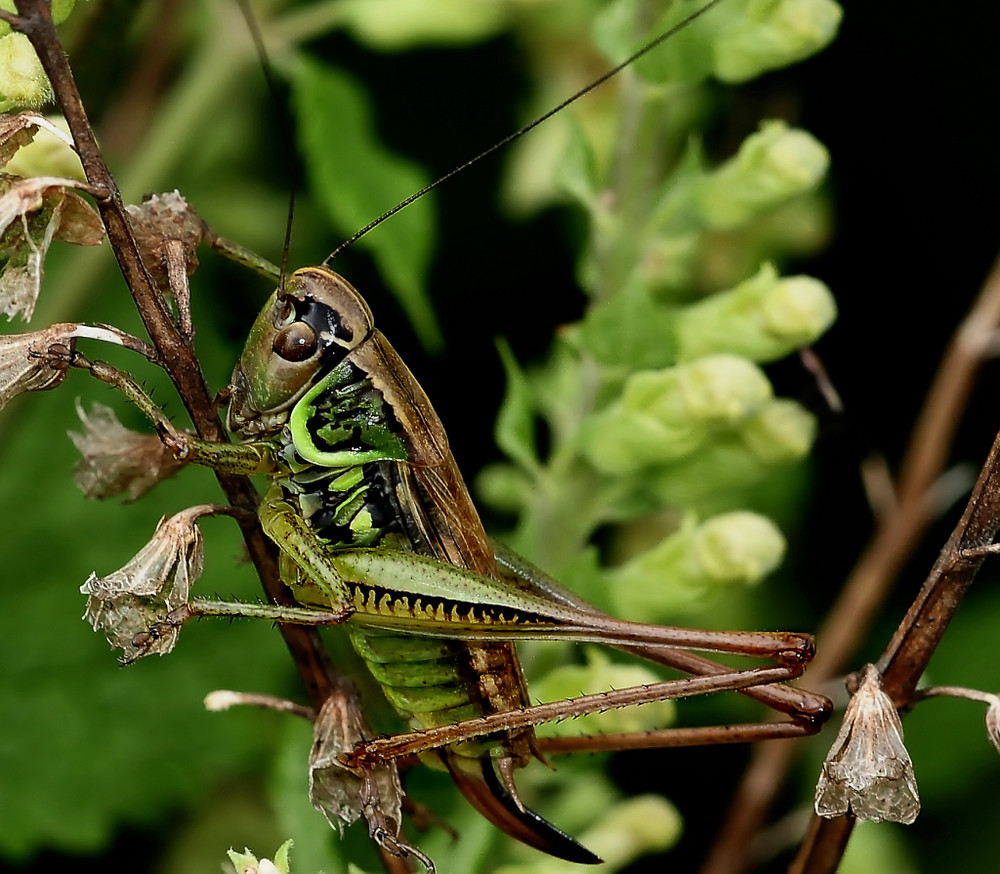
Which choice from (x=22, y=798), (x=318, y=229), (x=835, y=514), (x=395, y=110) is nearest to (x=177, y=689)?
(x=22, y=798)

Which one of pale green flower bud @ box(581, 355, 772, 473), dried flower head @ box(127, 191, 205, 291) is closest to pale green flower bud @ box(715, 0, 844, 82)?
pale green flower bud @ box(581, 355, 772, 473)

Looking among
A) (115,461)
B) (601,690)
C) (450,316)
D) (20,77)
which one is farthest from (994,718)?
(450,316)

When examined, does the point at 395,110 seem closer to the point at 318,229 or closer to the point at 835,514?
the point at 318,229

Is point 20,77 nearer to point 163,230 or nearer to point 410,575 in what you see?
point 163,230

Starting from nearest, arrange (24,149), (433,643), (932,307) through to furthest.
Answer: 1. (24,149)
2. (433,643)
3. (932,307)

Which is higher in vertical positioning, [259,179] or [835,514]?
[259,179]

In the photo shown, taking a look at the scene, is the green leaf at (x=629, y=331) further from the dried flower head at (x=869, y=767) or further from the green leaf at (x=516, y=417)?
the dried flower head at (x=869, y=767)

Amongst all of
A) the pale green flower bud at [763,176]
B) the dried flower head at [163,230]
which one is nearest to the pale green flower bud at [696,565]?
the pale green flower bud at [763,176]

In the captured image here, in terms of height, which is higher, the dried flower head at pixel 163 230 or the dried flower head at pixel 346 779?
the dried flower head at pixel 163 230

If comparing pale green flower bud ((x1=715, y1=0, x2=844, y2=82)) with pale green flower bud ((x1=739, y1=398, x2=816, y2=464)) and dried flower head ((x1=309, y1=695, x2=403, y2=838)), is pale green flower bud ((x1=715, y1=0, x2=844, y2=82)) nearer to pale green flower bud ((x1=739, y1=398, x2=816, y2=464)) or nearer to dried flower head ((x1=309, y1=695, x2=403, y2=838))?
pale green flower bud ((x1=739, y1=398, x2=816, y2=464))
